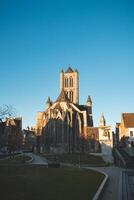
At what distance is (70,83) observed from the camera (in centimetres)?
12631

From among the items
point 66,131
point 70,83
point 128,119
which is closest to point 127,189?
point 128,119

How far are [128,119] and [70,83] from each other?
→ 63.3m

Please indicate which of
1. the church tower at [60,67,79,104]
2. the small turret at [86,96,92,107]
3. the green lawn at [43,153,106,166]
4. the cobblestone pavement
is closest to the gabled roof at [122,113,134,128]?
the green lawn at [43,153,106,166]

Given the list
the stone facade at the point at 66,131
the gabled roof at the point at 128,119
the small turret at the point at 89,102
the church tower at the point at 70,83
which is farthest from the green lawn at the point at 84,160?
the small turret at the point at 89,102

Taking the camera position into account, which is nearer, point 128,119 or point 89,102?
point 128,119

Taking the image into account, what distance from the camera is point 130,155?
45938 millimetres

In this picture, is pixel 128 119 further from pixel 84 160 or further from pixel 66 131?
pixel 66 131

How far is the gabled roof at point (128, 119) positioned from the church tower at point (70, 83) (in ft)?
175

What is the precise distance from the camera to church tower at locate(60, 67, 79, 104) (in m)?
123

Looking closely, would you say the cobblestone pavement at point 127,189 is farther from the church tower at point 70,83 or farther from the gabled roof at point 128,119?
the church tower at point 70,83

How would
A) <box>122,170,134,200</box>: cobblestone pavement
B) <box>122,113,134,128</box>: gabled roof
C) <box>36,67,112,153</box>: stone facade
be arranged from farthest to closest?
1. <box>36,67,112,153</box>: stone facade
2. <box>122,113,134,128</box>: gabled roof
3. <box>122,170,134,200</box>: cobblestone pavement

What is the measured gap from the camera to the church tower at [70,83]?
123 metres

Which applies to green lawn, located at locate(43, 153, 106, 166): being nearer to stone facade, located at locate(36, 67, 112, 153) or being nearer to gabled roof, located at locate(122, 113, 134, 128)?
gabled roof, located at locate(122, 113, 134, 128)

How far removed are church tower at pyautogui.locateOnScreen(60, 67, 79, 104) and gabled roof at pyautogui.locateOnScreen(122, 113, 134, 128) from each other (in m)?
53.4
